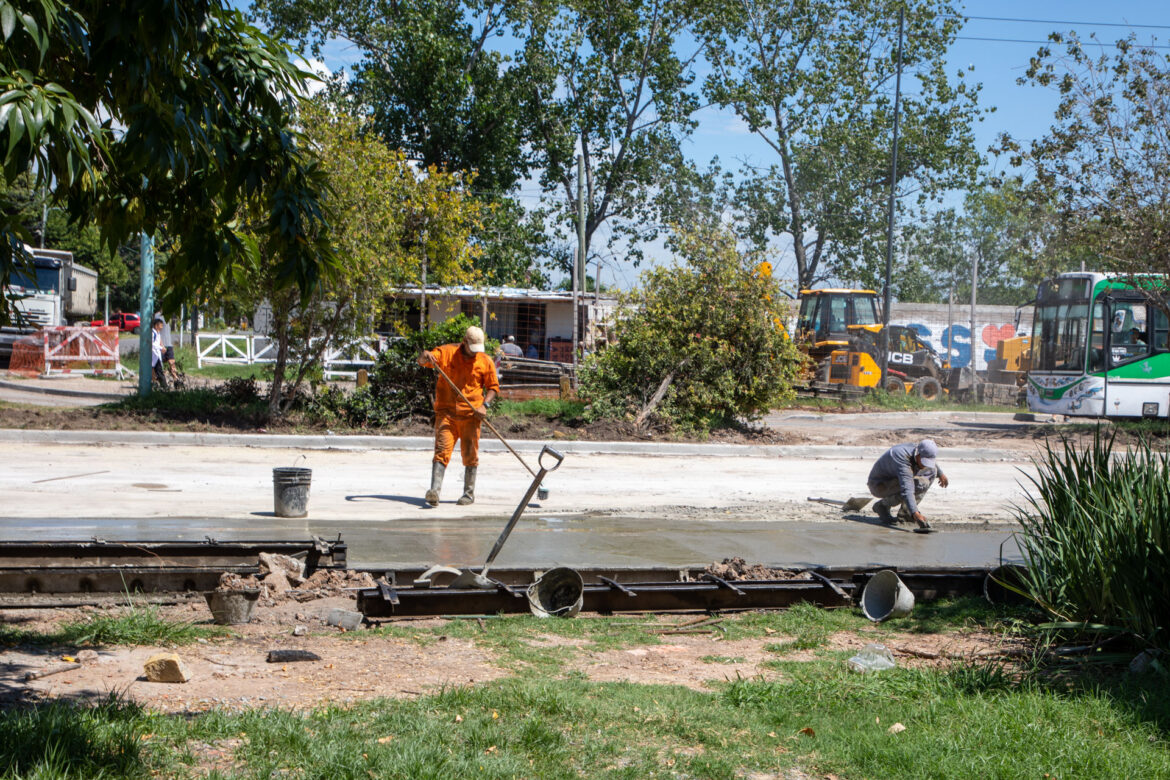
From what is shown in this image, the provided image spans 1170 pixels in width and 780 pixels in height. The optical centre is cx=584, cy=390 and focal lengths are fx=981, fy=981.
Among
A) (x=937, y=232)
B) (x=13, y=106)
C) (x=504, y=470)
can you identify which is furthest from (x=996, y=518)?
(x=937, y=232)

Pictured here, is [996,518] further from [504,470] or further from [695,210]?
[695,210]

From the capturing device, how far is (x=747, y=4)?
41.2 m

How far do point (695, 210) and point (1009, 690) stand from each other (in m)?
39.4

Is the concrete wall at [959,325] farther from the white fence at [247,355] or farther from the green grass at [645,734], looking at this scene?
the green grass at [645,734]

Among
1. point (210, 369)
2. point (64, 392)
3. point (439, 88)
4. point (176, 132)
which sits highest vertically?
point (439, 88)

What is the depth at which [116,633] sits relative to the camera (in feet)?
18.5

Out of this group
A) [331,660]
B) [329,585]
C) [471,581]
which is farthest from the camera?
[329,585]

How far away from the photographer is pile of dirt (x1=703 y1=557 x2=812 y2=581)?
7.91 metres

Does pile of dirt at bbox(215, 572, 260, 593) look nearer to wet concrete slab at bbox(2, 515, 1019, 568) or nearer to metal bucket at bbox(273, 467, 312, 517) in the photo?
wet concrete slab at bbox(2, 515, 1019, 568)

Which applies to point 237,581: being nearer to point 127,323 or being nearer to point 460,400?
point 460,400

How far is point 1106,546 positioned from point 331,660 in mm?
4700

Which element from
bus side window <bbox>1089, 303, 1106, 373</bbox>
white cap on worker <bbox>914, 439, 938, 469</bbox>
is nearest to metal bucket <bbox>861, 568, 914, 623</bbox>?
white cap on worker <bbox>914, 439, 938, 469</bbox>

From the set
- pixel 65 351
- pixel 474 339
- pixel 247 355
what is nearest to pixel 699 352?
pixel 474 339

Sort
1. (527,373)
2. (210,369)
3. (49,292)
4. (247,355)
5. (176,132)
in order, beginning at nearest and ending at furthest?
(176,132) < (527,373) < (210,369) < (49,292) < (247,355)
